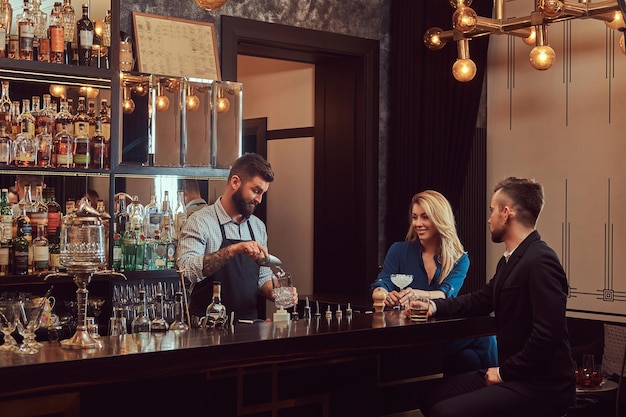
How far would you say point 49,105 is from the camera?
4879mm

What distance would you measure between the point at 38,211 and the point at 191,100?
1.07 meters

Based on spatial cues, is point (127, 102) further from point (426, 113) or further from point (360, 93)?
point (426, 113)

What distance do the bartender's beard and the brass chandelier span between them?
4.79 feet

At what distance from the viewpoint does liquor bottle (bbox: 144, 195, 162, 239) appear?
203 inches

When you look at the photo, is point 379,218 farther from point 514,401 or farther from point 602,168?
point 514,401

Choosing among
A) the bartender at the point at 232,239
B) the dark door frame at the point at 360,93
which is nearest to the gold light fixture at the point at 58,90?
the bartender at the point at 232,239

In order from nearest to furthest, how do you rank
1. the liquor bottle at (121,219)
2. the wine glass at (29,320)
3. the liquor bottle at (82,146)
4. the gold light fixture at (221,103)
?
the wine glass at (29,320), the liquor bottle at (82,146), the liquor bottle at (121,219), the gold light fixture at (221,103)

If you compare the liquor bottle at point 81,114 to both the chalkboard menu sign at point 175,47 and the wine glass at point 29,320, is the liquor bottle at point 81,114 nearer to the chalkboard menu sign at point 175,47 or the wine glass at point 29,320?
the chalkboard menu sign at point 175,47

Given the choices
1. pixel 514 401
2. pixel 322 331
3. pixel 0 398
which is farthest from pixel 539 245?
pixel 0 398

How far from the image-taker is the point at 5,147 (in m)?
4.64

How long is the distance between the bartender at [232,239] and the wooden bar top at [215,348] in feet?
Answer: 2.53

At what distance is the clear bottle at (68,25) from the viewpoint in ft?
16.0

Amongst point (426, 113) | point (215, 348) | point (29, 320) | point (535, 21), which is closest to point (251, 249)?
point (215, 348)

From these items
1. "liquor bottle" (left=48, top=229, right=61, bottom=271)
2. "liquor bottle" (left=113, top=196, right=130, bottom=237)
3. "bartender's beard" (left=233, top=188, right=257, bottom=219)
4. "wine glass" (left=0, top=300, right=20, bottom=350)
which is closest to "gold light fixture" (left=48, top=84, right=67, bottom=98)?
"liquor bottle" (left=113, top=196, right=130, bottom=237)
